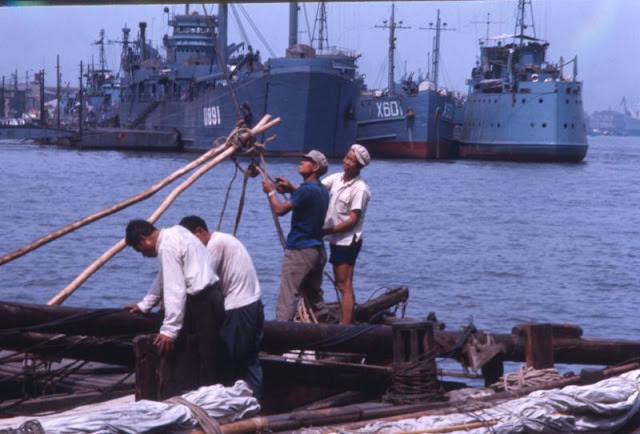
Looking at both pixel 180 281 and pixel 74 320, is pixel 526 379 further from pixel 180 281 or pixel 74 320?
pixel 74 320

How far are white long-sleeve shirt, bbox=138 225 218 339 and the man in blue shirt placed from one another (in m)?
1.95

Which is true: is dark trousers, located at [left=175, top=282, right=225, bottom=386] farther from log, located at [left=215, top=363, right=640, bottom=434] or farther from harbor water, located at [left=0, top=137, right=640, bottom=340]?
harbor water, located at [left=0, top=137, right=640, bottom=340]

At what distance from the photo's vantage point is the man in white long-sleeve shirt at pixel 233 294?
23.9ft

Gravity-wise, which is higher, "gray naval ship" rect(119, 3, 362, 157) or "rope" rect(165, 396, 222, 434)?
"gray naval ship" rect(119, 3, 362, 157)

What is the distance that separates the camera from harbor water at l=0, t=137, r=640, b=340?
71.4ft

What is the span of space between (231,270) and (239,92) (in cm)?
6134

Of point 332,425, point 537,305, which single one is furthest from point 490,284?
point 332,425

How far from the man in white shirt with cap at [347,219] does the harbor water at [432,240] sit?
95.5 inches

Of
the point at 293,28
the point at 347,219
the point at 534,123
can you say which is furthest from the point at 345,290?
the point at 534,123

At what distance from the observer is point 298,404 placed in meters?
8.52

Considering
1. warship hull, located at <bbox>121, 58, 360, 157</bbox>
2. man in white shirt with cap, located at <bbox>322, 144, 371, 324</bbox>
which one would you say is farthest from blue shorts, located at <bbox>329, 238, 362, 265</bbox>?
warship hull, located at <bbox>121, 58, 360, 157</bbox>

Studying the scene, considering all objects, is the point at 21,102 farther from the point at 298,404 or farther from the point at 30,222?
the point at 298,404

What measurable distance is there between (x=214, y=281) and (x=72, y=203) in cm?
3533

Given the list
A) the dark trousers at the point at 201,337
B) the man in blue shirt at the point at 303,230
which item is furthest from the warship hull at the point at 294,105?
the dark trousers at the point at 201,337
